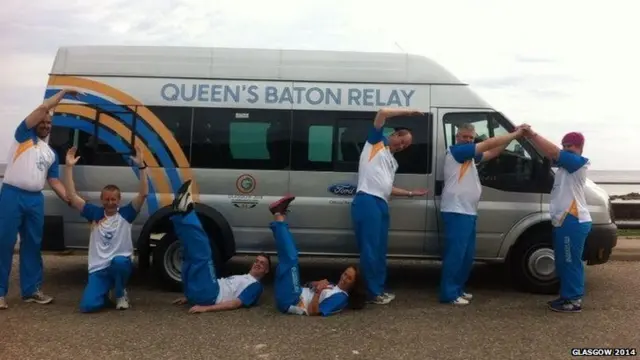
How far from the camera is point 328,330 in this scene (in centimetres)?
509

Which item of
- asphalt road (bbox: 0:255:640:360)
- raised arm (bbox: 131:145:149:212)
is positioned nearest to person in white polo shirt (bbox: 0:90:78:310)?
asphalt road (bbox: 0:255:640:360)

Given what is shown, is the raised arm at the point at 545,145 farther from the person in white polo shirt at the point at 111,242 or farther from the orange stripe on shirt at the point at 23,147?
the orange stripe on shirt at the point at 23,147

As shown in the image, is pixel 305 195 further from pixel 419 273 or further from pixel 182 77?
pixel 419 273

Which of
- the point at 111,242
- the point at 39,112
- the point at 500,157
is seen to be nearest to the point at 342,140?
the point at 500,157

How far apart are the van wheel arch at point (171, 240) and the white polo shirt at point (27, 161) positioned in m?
1.15

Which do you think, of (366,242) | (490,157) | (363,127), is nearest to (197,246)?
(366,242)

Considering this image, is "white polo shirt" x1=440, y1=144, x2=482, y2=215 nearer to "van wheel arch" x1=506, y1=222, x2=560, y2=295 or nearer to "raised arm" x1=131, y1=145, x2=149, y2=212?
"van wheel arch" x1=506, y1=222, x2=560, y2=295

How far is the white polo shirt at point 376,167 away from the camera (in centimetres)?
590

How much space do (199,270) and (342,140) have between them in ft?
6.71

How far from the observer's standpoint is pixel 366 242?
19.3 feet

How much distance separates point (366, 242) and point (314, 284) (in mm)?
665

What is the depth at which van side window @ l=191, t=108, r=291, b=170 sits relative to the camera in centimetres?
633

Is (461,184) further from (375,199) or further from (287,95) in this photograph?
(287,95)

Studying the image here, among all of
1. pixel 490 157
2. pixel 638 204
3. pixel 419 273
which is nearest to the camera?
pixel 490 157
